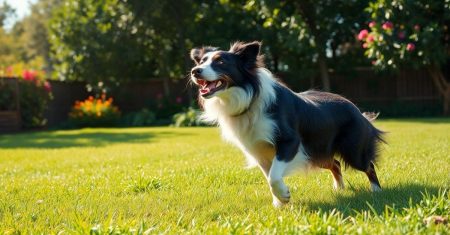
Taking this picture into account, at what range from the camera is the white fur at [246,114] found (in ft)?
16.0

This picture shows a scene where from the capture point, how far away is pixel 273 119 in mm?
4879

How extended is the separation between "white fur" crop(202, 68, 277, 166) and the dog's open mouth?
5 centimetres

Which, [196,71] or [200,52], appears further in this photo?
[200,52]

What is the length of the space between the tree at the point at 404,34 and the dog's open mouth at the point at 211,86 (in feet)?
46.6

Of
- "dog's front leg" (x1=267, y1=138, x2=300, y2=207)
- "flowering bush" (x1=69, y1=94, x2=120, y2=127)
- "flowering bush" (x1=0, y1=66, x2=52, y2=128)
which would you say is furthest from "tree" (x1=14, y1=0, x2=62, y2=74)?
"dog's front leg" (x1=267, y1=138, x2=300, y2=207)

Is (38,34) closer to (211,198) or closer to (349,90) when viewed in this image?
(349,90)

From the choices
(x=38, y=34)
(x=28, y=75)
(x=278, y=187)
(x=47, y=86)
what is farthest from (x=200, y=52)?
(x=38, y=34)

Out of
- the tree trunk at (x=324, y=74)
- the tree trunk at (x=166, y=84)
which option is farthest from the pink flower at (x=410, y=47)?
the tree trunk at (x=166, y=84)

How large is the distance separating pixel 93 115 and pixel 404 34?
13524 mm

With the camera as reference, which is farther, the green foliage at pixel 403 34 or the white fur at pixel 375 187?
the green foliage at pixel 403 34

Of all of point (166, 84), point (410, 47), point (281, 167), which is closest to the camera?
point (281, 167)

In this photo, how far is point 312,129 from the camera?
17.4 ft

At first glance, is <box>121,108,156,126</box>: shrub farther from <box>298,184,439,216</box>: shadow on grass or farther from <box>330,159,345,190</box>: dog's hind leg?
<box>298,184,439,216</box>: shadow on grass

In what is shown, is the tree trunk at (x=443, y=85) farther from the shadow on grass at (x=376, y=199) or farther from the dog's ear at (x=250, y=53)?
the dog's ear at (x=250, y=53)
